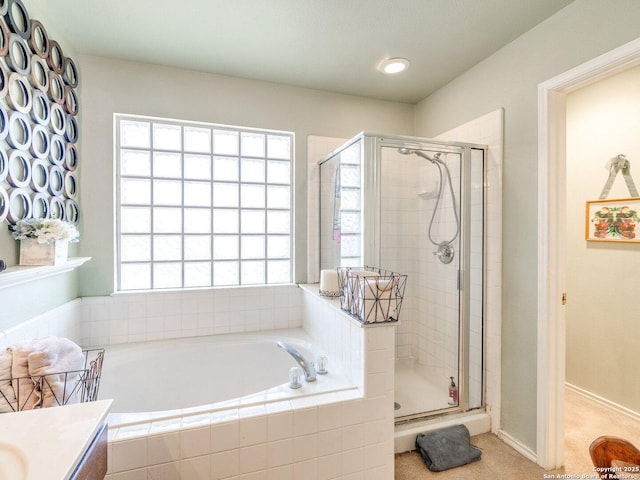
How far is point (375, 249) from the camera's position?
1.95m

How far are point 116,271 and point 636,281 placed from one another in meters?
3.74

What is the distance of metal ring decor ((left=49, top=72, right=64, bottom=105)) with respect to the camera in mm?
1764

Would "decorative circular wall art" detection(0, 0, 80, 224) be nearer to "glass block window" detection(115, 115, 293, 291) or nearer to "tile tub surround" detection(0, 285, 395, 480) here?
"glass block window" detection(115, 115, 293, 291)

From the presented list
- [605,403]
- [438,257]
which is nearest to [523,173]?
[438,257]

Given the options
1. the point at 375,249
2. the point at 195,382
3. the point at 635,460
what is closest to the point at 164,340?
the point at 195,382

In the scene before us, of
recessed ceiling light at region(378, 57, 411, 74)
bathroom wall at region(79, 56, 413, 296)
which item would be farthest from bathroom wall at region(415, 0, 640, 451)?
bathroom wall at region(79, 56, 413, 296)

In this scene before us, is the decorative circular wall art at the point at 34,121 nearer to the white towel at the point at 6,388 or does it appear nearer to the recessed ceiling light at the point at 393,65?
the white towel at the point at 6,388

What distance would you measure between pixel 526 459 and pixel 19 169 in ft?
10.4

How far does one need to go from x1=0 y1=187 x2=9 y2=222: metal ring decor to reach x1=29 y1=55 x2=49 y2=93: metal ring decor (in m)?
0.63

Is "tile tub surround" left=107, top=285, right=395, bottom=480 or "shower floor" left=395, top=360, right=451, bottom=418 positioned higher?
"tile tub surround" left=107, top=285, right=395, bottom=480

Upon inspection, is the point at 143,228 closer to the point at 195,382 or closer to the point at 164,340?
the point at 164,340

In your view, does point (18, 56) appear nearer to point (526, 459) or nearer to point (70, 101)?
point (70, 101)

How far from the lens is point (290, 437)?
55.2 inches

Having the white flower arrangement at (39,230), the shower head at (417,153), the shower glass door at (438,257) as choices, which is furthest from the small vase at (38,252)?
the shower head at (417,153)
